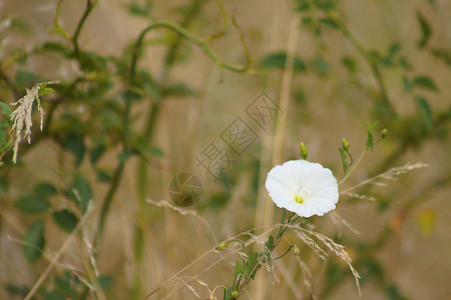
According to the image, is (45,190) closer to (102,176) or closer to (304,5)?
(102,176)

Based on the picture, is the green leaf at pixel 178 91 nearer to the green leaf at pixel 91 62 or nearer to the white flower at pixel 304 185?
the green leaf at pixel 91 62

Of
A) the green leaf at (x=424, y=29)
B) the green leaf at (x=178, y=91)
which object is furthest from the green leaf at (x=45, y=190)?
the green leaf at (x=424, y=29)

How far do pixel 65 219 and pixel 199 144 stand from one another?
1.00m

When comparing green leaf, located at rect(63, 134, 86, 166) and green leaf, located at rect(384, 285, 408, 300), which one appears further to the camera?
green leaf, located at rect(384, 285, 408, 300)

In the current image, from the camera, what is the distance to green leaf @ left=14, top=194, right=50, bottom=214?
3.08ft

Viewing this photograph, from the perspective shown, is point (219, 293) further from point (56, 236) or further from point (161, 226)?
point (56, 236)

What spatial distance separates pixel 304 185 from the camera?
26.7 inches

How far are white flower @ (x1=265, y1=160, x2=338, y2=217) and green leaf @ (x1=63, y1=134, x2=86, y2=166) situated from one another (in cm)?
54

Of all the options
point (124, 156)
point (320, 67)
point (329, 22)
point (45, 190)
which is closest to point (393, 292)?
point (320, 67)

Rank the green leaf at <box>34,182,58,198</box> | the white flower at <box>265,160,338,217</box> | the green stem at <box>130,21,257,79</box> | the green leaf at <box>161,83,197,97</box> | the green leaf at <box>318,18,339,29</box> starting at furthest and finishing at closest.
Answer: the green leaf at <box>161,83,197,97</box>
the green leaf at <box>318,18,339,29</box>
the green leaf at <box>34,182,58,198</box>
the green stem at <box>130,21,257,79</box>
the white flower at <box>265,160,338,217</box>

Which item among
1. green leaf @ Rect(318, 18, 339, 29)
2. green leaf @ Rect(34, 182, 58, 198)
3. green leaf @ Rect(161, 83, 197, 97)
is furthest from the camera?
green leaf @ Rect(161, 83, 197, 97)

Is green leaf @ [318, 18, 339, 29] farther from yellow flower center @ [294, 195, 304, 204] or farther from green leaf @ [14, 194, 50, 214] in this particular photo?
green leaf @ [14, 194, 50, 214]

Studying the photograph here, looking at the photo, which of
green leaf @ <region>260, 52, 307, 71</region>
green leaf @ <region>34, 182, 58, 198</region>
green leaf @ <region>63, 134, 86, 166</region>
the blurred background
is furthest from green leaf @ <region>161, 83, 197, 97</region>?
green leaf @ <region>34, 182, 58, 198</region>

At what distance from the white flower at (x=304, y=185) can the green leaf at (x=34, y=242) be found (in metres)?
0.55
